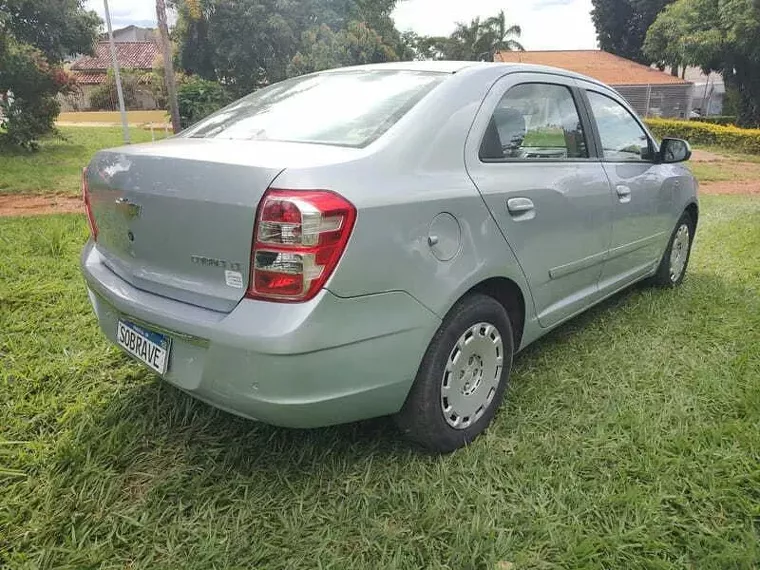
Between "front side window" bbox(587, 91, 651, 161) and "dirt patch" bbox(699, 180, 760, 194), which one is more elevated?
"front side window" bbox(587, 91, 651, 161)

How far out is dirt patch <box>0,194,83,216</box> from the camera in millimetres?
7098

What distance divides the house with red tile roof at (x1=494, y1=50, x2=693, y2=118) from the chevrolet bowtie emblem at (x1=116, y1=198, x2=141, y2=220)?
28.0m

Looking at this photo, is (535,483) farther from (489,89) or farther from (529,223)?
(489,89)

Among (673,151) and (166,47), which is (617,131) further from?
(166,47)

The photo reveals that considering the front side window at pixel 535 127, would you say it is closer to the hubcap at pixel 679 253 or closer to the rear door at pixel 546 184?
the rear door at pixel 546 184

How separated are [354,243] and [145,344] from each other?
886mm

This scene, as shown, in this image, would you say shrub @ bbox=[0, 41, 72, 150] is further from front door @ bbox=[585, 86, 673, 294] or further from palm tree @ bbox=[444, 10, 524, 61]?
palm tree @ bbox=[444, 10, 524, 61]

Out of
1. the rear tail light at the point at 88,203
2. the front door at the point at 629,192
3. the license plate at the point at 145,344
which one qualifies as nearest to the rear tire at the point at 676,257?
the front door at the point at 629,192

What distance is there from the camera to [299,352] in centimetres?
169

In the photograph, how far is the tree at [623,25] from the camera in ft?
120

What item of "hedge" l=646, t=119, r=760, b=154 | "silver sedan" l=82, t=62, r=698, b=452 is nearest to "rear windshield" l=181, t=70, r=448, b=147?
"silver sedan" l=82, t=62, r=698, b=452

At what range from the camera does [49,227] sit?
5383mm

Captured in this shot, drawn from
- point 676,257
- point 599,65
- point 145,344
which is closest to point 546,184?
point 145,344

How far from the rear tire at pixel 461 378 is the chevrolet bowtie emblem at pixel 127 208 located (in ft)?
3.78
